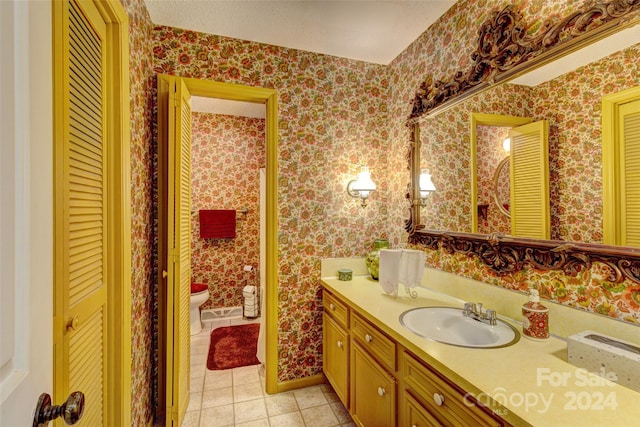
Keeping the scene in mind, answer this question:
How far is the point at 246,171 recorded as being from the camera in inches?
148

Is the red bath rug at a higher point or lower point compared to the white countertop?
lower

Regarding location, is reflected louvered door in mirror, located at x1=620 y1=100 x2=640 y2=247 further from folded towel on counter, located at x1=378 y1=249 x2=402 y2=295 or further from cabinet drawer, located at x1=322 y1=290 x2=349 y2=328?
cabinet drawer, located at x1=322 y1=290 x2=349 y2=328

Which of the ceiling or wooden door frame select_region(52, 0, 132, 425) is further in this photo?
the ceiling

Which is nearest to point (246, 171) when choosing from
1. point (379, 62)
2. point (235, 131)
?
point (235, 131)

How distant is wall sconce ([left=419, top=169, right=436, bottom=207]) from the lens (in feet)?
6.46

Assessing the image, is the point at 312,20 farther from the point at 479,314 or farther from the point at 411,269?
the point at 479,314

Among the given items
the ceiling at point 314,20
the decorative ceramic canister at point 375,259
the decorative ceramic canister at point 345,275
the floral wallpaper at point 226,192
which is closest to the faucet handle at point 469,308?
the decorative ceramic canister at point 375,259

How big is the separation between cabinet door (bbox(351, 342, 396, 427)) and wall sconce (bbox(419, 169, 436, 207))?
3.45ft

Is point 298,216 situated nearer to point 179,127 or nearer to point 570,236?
point 179,127

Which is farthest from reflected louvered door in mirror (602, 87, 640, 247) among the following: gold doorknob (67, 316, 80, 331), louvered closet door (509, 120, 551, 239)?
gold doorknob (67, 316, 80, 331)

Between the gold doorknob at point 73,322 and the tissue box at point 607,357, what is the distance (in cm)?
165

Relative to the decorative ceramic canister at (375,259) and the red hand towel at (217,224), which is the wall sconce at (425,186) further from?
the red hand towel at (217,224)

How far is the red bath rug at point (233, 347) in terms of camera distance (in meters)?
2.57

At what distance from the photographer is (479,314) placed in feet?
4.54
